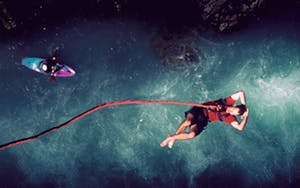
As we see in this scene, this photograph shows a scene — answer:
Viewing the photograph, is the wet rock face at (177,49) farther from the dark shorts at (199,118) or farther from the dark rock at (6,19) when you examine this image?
the dark rock at (6,19)

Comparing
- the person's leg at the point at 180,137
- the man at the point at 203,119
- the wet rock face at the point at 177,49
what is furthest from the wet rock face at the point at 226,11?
the person's leg at the point at 180,137

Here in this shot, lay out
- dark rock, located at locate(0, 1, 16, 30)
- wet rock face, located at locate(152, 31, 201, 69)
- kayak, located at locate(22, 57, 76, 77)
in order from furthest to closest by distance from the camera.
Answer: wet rock face, located at locate(152, 31, 201, 69) → kayak, located at locate(22, 57, 76, 77) → dark rock, located at locate(0, 1, 16, 30)

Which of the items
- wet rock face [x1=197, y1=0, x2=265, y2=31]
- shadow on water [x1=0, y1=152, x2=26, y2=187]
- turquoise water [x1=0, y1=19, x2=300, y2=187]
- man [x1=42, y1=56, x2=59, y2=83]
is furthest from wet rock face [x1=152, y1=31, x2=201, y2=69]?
shadow on water [x1=0, y1=152, x2=26, y2=187]

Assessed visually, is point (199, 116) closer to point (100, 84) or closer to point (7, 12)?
point (100, 84)

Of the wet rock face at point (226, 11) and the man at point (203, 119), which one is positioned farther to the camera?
the wet rock face at point (226, 11)

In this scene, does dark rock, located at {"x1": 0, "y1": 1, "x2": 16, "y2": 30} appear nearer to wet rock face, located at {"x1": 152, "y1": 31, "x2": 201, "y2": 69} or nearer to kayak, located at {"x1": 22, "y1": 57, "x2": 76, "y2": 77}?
kayak, located at {"x1": 22, "y1": 57, "x2": 76, "y2": 77}

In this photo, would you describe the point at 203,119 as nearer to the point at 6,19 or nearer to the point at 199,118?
the point at 199,118
